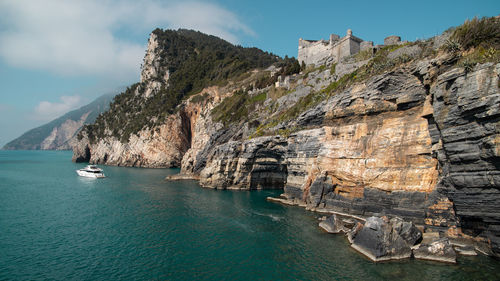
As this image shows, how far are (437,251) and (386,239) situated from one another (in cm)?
348

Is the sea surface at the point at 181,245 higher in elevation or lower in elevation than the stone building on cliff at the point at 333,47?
lower

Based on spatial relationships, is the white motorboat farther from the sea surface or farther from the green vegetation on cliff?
the green vegetation on cliff

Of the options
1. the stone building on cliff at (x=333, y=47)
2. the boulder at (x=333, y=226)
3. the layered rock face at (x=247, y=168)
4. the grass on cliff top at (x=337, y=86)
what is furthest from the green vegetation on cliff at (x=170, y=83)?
the boulder at (x=333, y=226)

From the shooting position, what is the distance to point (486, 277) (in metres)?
17.4

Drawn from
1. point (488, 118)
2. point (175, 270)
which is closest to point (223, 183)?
point (175, 270)

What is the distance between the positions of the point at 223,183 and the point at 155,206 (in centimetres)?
1665

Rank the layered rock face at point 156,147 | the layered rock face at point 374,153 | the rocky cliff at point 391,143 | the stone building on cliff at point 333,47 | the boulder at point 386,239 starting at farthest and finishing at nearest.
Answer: the layered rock face at point 156,147 → the stone building on cliff at point 333,47 → the layered rock face at point 374,153 → the boulder at point 386,239 → the rocky cliff at point 391,143

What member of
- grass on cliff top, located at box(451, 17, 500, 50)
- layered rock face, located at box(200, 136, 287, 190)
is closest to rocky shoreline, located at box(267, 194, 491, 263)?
grass on cliff top, located at box(451, 17, 500, 50)

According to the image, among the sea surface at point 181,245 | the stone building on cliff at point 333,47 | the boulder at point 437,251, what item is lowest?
the sea surface at point 181,245

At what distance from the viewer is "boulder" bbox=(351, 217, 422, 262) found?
20797mm

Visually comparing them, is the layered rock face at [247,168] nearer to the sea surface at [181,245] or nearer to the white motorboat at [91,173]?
the sea surface at [181,245]

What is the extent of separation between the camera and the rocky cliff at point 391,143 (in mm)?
19984

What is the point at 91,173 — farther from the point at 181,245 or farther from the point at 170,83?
the point at 170,83

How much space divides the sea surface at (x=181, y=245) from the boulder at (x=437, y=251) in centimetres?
70
